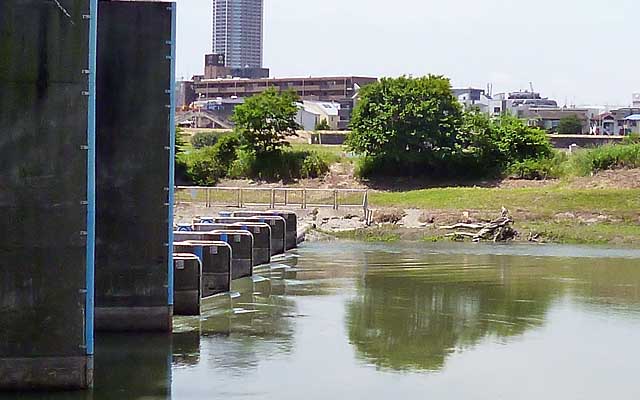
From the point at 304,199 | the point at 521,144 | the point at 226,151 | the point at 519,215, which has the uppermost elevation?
the point at 521,144

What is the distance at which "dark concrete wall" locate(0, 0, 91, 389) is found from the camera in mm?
11891

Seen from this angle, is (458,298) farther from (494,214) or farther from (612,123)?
(612,123)

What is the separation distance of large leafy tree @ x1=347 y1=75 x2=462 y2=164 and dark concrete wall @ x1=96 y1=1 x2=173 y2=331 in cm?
3358

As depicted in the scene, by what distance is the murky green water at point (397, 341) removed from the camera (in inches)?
553

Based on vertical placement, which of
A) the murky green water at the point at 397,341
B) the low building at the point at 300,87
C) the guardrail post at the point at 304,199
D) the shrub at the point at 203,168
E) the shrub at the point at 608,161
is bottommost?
the murky green water at the point at 397,341

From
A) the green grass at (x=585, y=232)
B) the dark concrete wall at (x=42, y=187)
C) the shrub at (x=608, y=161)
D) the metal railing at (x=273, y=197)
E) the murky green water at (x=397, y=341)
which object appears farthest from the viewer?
the shrub at (x=608, y=161)

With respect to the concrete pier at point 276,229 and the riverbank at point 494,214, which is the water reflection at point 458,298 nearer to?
the concrete pier at point 276,229

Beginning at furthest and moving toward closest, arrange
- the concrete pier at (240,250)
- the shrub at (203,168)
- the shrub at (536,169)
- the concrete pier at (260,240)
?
the shrub at (203,168) < the shrub at (536,169) < the concrete pier at (260,240) < the concrete pier at (240,250)

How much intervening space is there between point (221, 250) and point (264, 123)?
32.4 meters

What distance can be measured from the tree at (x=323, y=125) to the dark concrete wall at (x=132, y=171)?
6727 cm

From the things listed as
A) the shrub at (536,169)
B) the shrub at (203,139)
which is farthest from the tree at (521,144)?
the shrub at (203,139)

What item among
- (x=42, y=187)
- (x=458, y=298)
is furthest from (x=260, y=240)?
(x=42, y=187)

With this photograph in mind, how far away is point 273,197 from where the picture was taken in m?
42.2

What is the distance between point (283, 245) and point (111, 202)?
601 inches
